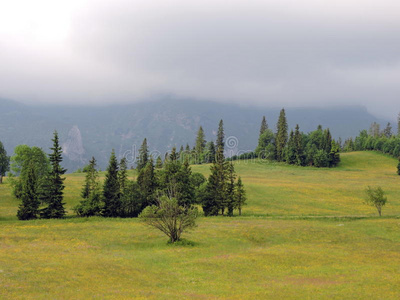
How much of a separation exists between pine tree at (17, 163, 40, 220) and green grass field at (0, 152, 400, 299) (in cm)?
284

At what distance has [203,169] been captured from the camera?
160750mm

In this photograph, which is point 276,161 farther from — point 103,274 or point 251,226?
point 103,274

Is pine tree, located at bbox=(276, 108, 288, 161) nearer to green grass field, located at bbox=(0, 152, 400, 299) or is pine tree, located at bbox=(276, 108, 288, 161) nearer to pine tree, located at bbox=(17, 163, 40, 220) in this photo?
green grass field, located at bbox=(0, 152, 400, 299)

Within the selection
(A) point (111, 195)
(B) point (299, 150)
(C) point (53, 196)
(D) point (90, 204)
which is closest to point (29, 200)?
(C) point (53, 196)

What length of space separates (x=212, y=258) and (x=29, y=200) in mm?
44964

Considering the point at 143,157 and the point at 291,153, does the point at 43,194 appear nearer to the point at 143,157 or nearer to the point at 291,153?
the point at 143,157

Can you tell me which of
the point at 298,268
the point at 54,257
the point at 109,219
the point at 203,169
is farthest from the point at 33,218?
the point at 203,169

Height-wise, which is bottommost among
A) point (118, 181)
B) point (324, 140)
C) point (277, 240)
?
point (277, 240)

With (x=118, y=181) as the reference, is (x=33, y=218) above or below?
below

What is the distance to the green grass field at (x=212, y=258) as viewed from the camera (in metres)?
27.4

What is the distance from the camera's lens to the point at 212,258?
130ft

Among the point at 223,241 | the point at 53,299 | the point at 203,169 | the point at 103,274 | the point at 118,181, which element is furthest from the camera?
the point at 203,169

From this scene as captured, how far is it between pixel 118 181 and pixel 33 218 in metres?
18.1

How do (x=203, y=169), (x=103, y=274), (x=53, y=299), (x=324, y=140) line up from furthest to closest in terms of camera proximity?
(x=324, y=140) < (x=203, y=169) < (x=103, y=274) < (x=53, y=299)
